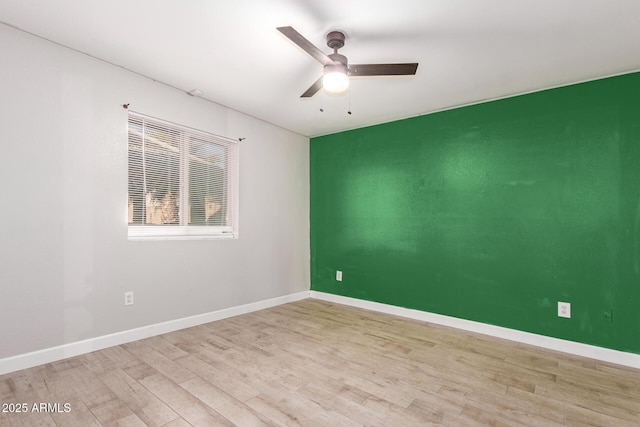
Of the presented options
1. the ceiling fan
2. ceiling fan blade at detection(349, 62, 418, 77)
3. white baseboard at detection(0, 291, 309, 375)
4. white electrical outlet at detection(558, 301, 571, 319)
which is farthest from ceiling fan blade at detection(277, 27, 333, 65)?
white electrical outlet at detection(558, 301, 571, 319)

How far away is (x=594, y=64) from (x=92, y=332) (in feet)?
15.6

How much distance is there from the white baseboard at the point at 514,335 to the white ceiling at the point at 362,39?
2415 mm

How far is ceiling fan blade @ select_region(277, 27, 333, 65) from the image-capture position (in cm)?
175

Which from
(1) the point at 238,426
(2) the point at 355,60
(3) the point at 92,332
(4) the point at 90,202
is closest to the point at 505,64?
(2) the point at 355,60

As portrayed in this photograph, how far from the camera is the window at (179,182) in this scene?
3002mm

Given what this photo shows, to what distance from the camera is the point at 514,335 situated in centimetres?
311

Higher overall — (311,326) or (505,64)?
(505,64)

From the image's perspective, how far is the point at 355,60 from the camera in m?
2.63

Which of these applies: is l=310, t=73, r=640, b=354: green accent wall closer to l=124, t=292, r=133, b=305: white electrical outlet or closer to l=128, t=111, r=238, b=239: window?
l=128, t=111, r=238, b=239: window

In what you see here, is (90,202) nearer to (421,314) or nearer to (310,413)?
(310,413)

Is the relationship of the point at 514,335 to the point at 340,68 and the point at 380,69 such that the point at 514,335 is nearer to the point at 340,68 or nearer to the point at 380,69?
the point at 380,69

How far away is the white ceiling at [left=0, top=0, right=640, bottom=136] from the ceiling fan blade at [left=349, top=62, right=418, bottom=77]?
29 cm

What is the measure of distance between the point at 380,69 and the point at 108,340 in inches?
123

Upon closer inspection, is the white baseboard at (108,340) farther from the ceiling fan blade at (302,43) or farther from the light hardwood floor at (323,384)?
the ceiling fan blade at (302,43)
